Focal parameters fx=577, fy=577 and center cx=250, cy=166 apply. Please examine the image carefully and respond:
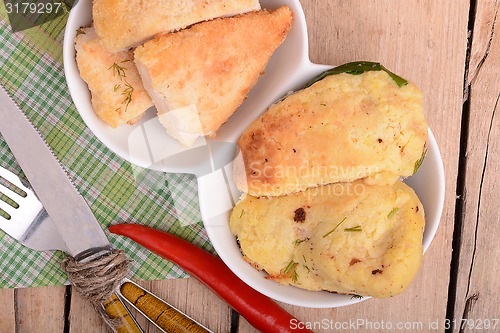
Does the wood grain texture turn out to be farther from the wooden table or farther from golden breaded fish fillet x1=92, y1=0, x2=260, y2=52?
golden breaded fish fillet x1=92, y1=0, x2=260, y2=52

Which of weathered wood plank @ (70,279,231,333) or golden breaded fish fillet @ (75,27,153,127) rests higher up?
golden breaded fish fillet @ (75,27,153,127)

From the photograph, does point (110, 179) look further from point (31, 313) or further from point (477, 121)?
point (477, 121)

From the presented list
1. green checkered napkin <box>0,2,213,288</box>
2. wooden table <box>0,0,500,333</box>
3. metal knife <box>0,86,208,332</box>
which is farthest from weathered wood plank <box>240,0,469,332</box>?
metal knife <box>0,86,208,332</box>

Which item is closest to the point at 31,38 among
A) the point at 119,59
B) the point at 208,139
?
the point at 119,59

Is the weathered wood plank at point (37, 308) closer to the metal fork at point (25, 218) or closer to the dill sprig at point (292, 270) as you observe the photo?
the metal fork at point (25, 218)

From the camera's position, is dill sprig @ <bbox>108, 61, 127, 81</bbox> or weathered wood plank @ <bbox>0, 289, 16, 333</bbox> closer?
dill sprig @ <bbox>108, 61, 127, 81</bbox>

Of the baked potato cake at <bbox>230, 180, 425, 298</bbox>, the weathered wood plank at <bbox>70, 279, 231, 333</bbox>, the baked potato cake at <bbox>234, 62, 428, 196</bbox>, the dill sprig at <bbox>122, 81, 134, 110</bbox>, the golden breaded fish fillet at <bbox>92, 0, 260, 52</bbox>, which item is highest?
the golden breaded fish fillet at <bbox>92, 0, 260, 52</bbox>

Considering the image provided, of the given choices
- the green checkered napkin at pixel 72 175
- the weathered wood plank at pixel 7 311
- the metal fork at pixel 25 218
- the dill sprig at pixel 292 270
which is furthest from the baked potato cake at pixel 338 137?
the weathered wood plank at pixel 7 311
